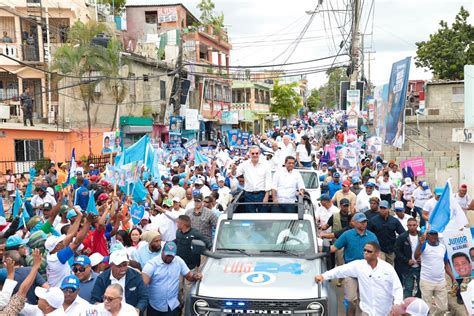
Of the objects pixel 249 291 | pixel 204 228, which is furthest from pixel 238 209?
pixel 249 291

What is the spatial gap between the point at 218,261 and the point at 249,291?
3.24 feet

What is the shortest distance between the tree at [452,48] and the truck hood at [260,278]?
32234mm

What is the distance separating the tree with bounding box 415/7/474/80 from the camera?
1403 inches

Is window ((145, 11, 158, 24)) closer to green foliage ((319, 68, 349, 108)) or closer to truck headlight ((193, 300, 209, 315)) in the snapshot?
truck headlight ((193, 300, 209, 315))

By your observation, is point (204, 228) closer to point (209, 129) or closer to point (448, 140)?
point (448, 140)

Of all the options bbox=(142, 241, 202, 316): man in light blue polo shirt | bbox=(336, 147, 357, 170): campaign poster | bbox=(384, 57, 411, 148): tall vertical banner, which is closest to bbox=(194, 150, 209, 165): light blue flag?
bbox=(336, 147, 357, 170): campaign poster

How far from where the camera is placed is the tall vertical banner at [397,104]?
18.7 metres

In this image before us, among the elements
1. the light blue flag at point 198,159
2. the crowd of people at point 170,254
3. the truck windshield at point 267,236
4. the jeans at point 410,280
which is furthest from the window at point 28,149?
the jeans at point 410,280

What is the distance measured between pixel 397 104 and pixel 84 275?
52.7ft

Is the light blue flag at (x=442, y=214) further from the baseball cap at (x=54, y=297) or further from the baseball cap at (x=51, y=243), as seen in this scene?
the baseball cap at (x=54, y=297)

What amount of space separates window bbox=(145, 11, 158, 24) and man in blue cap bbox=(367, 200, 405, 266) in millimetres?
37949

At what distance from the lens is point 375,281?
257 inches

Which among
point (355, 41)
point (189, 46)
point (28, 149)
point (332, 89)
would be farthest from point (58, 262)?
point (332, 89)

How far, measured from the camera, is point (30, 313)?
221 inches
